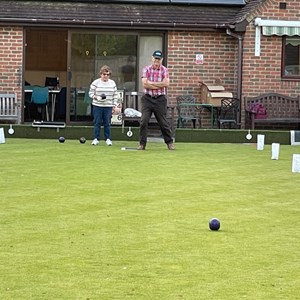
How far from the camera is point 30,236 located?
7.82 meters

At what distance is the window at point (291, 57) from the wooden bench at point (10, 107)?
20.6 feet

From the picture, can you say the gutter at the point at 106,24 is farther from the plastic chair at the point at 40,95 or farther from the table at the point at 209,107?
the table at the point at 209,107

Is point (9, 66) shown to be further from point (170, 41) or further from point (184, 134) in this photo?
point (184, 134)

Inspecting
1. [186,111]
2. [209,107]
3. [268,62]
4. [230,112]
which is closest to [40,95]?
[186,111]

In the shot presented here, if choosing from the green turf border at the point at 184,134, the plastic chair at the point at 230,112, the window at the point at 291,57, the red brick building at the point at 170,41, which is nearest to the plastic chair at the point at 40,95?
the red brick building at the point at 170,41

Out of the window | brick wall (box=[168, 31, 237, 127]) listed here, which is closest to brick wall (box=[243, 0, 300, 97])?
the window

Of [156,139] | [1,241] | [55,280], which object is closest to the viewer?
[55,280]

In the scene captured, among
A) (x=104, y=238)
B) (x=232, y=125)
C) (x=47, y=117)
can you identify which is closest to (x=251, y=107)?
(x=232, y=125)

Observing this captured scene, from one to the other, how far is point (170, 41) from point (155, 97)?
558 centimetres

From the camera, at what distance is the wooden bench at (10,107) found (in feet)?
69.3

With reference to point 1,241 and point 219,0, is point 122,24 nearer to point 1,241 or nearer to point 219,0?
point 219,0

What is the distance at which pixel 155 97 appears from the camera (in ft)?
54.9

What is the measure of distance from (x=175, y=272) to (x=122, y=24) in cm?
1539

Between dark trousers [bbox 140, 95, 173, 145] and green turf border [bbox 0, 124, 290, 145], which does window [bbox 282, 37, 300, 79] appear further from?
dark trousers [bbox 140, 95, 173, 145]
